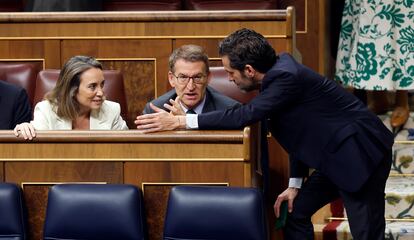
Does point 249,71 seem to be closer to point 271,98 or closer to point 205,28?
point 271,98

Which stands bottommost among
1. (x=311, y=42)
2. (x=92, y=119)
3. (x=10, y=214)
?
(x=10, y=214)

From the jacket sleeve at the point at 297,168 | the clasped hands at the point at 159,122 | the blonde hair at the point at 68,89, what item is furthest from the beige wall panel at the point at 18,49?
the jacket sleeve at the point at 297,168

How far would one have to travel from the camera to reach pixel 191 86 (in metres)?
1.48

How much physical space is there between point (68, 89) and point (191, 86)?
0.20 metres

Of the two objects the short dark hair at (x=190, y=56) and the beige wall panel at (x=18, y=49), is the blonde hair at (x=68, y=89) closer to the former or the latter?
the short dark hair at (x=190, y=56)

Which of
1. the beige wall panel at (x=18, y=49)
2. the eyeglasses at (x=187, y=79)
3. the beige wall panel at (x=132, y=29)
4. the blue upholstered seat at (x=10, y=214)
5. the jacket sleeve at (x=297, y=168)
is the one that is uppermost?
the beige wall panel at (x=132, y=29)

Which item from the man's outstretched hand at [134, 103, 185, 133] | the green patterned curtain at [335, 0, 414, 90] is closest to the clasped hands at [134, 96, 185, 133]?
the man's outstretched hand at [134, 103, 185, 133]

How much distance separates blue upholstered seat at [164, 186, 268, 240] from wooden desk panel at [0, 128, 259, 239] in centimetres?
6

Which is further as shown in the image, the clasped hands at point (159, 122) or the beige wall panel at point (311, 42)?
the beige wall panel at point (311, 42)

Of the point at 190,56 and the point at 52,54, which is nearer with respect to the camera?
the point at 190,56

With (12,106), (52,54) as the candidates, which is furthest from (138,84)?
(12,106)

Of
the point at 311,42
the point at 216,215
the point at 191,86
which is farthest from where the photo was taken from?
the point at 311,42

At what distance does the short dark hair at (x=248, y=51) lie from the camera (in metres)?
1.33

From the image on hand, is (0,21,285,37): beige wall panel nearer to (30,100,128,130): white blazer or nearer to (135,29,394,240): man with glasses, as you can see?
(30,100,128,130): white blazer
